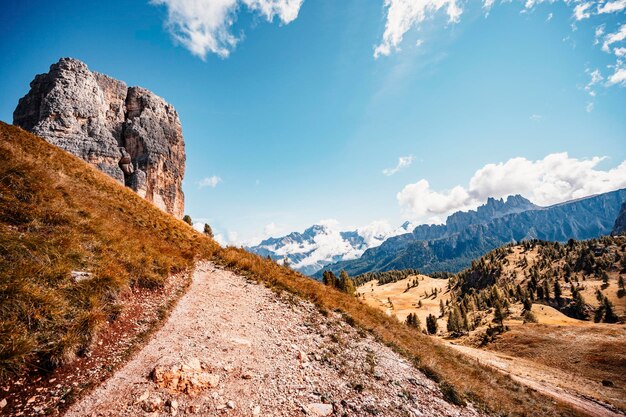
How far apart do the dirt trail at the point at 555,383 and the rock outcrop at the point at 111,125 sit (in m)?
86.2

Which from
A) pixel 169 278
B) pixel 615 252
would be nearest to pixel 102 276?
pixel 169 278

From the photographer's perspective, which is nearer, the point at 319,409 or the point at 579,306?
the point at 319,409

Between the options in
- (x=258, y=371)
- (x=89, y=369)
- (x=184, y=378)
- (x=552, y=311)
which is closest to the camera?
(x=89, y=369)

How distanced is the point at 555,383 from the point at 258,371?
40.5m

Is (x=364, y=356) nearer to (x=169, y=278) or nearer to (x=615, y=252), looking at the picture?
(x=169, y=278)

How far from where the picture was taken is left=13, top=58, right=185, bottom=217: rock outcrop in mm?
64438

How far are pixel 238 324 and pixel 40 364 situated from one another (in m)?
6.48

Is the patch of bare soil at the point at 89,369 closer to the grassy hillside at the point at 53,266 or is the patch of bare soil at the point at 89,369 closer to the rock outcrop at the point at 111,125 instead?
the grassy hillside at the point at 53,266

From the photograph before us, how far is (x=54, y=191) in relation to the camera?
14016mm

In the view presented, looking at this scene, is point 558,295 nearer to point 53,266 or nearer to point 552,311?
point 552,311

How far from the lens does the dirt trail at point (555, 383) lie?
2419 cm

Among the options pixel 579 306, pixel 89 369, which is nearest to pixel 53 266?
pixel 89 369

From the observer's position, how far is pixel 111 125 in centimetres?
7562

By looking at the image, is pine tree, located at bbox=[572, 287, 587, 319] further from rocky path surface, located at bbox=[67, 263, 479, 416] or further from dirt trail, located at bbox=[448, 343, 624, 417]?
rocky path surface, located at bbox=[67, 263, 479, 416]
